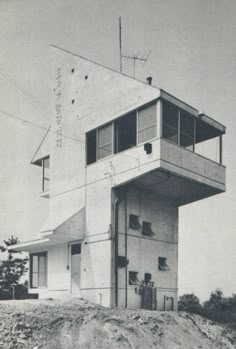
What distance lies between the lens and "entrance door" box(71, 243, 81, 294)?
25.5 meters

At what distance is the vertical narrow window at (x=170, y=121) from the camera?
24.0 m

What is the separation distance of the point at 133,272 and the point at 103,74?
10714 millimetres

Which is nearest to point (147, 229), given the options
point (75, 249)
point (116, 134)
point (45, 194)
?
point (75, 249)

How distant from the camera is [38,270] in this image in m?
29.6

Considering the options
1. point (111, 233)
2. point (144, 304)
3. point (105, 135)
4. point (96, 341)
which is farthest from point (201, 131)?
point (96, 341)

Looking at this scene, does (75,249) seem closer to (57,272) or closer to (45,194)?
(57,272)

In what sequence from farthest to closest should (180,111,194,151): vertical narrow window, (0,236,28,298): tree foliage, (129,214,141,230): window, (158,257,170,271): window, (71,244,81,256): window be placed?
(0,236,28,298): tree foliage
(158,257,170,271): window
(71,244,81,256): window
(180,111,194,151): vertical narrow window
(129,214,141,230): window

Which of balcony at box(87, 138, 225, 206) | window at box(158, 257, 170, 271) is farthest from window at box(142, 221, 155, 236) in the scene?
balcony at box(87, 138, 225, 206)

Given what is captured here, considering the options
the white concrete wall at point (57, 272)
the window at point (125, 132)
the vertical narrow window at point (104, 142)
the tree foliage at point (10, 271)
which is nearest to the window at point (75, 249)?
the white concrete wall at point (57, 272)

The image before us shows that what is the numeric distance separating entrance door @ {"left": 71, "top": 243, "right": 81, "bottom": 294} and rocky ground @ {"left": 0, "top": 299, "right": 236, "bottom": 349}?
3.64m

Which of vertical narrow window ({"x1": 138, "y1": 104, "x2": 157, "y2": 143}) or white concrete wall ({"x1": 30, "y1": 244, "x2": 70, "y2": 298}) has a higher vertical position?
vertical narrow window ({"x1": 138, "y1": 104, "x2": 157, "y2": 143})

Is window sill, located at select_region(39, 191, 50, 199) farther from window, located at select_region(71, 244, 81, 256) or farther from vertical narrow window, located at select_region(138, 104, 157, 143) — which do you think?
vertical narrow window, located at select_region(138, 104, 157, 143)

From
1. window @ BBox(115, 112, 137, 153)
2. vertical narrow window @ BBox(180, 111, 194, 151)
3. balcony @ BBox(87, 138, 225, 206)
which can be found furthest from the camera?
vertical narrow window @ BBox(180, 111, 194, 151)

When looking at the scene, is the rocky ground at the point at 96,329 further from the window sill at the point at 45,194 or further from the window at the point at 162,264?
the window sill at the point at 45,194
